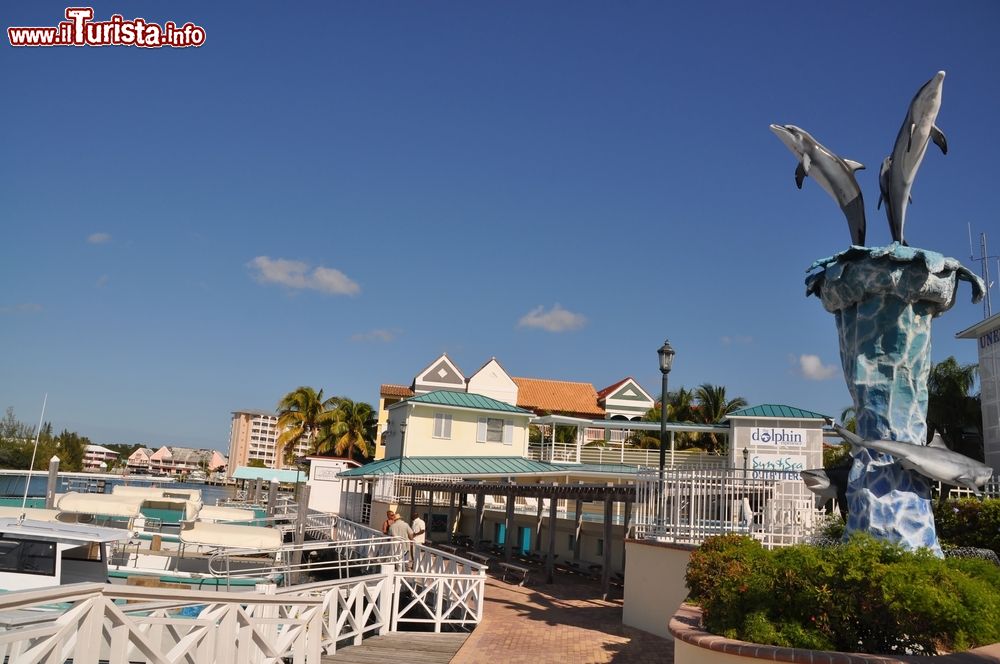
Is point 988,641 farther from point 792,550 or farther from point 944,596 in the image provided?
point 792,550

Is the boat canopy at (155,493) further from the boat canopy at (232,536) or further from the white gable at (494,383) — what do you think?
the white gable at (494,383)

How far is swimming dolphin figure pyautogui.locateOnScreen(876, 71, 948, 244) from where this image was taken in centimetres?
1206

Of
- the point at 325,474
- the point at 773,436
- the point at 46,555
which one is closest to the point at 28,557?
the point at 46,555

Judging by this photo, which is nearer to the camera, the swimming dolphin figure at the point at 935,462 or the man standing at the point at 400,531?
the swimming dolphin figure at the point at 935,462

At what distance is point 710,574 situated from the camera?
9.12 meters

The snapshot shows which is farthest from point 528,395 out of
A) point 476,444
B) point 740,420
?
point 740,420

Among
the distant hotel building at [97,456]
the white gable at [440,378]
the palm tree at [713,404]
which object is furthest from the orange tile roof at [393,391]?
the distant hotel building at [97,456]

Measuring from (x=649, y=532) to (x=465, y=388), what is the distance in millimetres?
41094

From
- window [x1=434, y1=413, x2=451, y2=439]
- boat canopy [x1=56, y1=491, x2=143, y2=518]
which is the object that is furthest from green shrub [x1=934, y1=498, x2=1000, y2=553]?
window [x1=434, y1=413, x2=451, y2=439]

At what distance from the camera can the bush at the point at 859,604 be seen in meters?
7.02

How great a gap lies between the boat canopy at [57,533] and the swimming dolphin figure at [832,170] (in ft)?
50.9

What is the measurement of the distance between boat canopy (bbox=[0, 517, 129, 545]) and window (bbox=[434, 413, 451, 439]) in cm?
2208

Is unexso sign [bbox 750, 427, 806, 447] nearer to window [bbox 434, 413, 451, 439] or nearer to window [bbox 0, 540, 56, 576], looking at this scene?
window [bbox 434, 413, 451, 439]

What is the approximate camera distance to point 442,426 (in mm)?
38281
